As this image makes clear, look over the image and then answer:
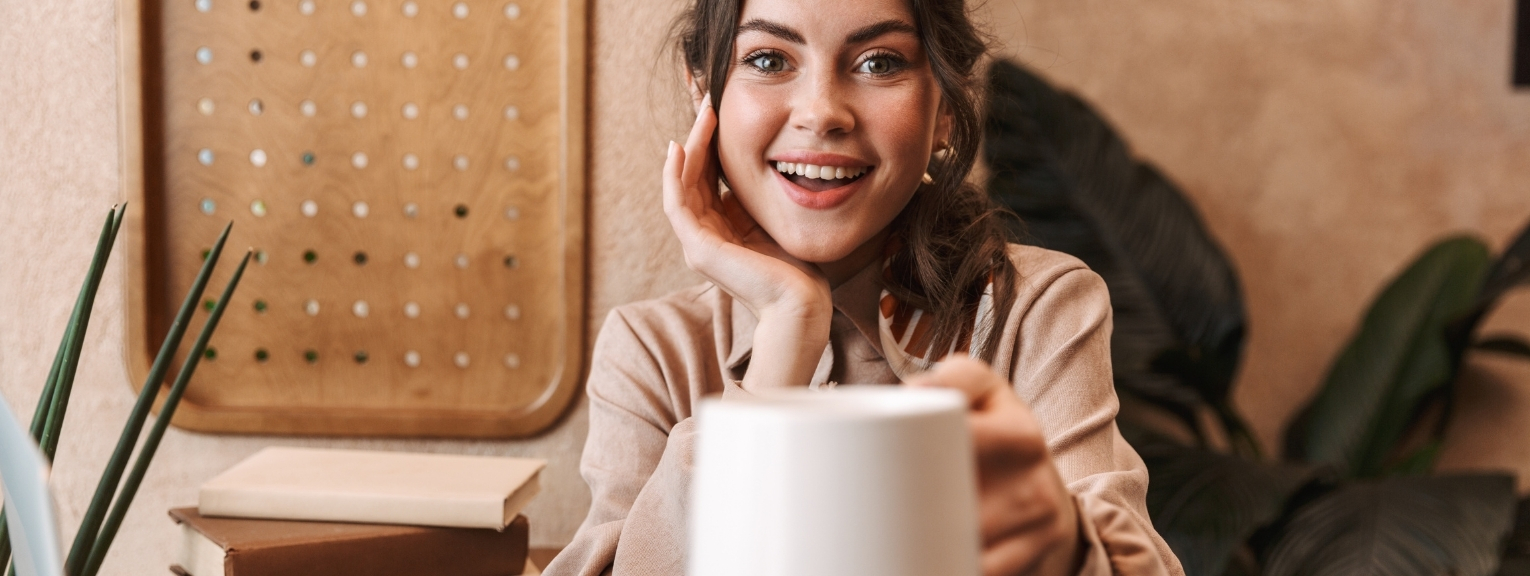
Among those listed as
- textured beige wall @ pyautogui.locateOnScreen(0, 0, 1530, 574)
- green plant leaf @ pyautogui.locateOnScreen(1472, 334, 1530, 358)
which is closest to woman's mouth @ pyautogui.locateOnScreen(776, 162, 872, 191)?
textured beige wall @ pyautogui.locateOnScreen(0, 0, 1530, 574)

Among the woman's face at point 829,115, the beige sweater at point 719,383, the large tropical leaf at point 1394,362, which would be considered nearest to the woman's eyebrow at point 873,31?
the woman's face at point 829,115

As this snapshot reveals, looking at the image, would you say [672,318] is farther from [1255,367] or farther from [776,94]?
[1255,367]

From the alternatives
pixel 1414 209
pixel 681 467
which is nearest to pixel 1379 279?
pixel 1414 209

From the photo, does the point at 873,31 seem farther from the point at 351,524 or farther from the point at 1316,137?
the point at 1316,137

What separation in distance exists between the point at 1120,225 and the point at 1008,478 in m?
1.57

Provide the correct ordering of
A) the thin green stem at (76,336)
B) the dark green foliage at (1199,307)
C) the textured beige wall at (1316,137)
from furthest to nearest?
the textured beige wall at (1316,137), the dark green foliage at (1199,307), the thin green stem at (76,336)

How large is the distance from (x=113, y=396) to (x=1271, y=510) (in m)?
1.54

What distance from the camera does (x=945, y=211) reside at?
1.05m

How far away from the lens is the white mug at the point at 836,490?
31 centimetres

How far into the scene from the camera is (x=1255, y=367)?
218 centimetres

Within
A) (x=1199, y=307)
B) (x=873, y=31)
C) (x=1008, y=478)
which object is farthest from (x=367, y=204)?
(x=1199, y=307)

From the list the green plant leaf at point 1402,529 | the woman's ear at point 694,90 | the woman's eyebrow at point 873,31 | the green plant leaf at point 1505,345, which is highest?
the woman's eyebrow at point 873,31

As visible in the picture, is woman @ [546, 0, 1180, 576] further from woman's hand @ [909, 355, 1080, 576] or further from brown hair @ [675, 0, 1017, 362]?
woman's hand @ [909, 355, 1080, 576]

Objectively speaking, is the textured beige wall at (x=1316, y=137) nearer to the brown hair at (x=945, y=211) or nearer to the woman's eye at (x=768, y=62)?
the brown hair at (x=945, y=211)
